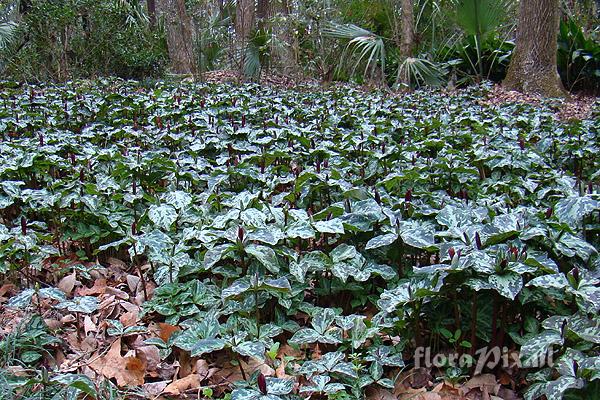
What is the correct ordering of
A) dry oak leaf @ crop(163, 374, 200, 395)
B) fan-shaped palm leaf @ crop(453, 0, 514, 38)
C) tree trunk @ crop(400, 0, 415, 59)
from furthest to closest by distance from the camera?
1. tree trunk @ crop(400, 0, 415, 59)
2. fan-shaped palm leaf @ crop(453, 0, 514, 38)
3. dry oak leaf @ crop(163, 374, 200, 395)

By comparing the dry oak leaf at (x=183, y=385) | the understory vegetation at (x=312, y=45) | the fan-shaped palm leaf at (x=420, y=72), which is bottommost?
the dry oak leaf at (x=183, y=385)

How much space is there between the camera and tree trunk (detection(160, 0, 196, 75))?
9.02 meters

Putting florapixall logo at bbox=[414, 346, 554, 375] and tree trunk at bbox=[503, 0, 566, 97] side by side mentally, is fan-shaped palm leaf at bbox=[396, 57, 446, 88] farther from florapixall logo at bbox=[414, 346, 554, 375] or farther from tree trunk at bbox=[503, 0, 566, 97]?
florapixall logo at bbox=[414, 346, 554, 375]

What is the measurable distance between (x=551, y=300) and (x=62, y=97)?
5.31 metres

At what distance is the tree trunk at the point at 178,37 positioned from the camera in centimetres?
902

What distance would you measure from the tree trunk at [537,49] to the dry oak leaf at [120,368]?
23.2 ft

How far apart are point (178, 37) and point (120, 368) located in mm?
8060

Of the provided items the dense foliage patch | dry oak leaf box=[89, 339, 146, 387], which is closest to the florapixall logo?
the dense foliage patch

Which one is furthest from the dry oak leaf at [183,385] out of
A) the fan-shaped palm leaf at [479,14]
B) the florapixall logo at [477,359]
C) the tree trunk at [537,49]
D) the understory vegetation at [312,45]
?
the fan-shaped palm leaf at [479,14]

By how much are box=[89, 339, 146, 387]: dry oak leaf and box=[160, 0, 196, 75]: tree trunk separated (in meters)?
7.79

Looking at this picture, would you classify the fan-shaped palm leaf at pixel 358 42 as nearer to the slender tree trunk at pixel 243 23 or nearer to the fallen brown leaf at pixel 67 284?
the slender tree trunk at pixel 243 23

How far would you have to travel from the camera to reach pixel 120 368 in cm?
200

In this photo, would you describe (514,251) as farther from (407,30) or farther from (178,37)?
(178,37)

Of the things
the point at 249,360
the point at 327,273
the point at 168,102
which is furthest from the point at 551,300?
the point at 168,102
